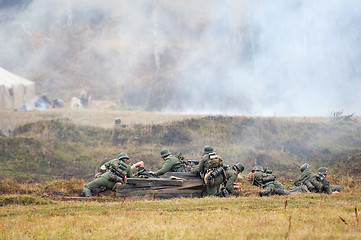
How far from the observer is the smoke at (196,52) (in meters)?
43.8

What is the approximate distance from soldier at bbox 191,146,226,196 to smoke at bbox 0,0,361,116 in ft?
88.4

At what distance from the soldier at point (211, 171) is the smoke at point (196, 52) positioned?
2696cm

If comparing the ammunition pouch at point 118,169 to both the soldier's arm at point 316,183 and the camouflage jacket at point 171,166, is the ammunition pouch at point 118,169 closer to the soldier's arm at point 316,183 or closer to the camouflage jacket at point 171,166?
the camouflage jacket at point 171,166

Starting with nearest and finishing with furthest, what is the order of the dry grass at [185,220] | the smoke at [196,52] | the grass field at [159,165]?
the dry grass at [185,220]
the grass field at [159,165]
the smoke at [196,52]

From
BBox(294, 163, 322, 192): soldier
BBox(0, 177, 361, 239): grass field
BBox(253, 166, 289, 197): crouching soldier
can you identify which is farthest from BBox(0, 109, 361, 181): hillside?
BBox(0, 177, 361, 239): grass field

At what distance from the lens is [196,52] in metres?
68.7

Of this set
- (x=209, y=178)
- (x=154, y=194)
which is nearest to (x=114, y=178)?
(x=154, y=194)

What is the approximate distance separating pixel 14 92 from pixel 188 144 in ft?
99.9

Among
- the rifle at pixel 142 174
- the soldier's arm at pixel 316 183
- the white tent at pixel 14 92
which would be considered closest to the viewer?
the soldier's arm at pixel 316 183

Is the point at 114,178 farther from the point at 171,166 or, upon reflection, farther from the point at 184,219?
the point at 184,219

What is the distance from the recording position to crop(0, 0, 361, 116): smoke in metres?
43.8

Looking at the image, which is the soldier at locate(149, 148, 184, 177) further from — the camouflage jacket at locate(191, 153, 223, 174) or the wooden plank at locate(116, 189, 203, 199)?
the wooden plank at locate(116, 189, 203, 199)

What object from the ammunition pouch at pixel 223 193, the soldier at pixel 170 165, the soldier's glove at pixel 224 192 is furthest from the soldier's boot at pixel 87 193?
the soldier's glove at pixel 224 192

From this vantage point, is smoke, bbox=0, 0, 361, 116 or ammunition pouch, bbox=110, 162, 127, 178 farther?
smoke, bbox=0, 0, 361, 116
